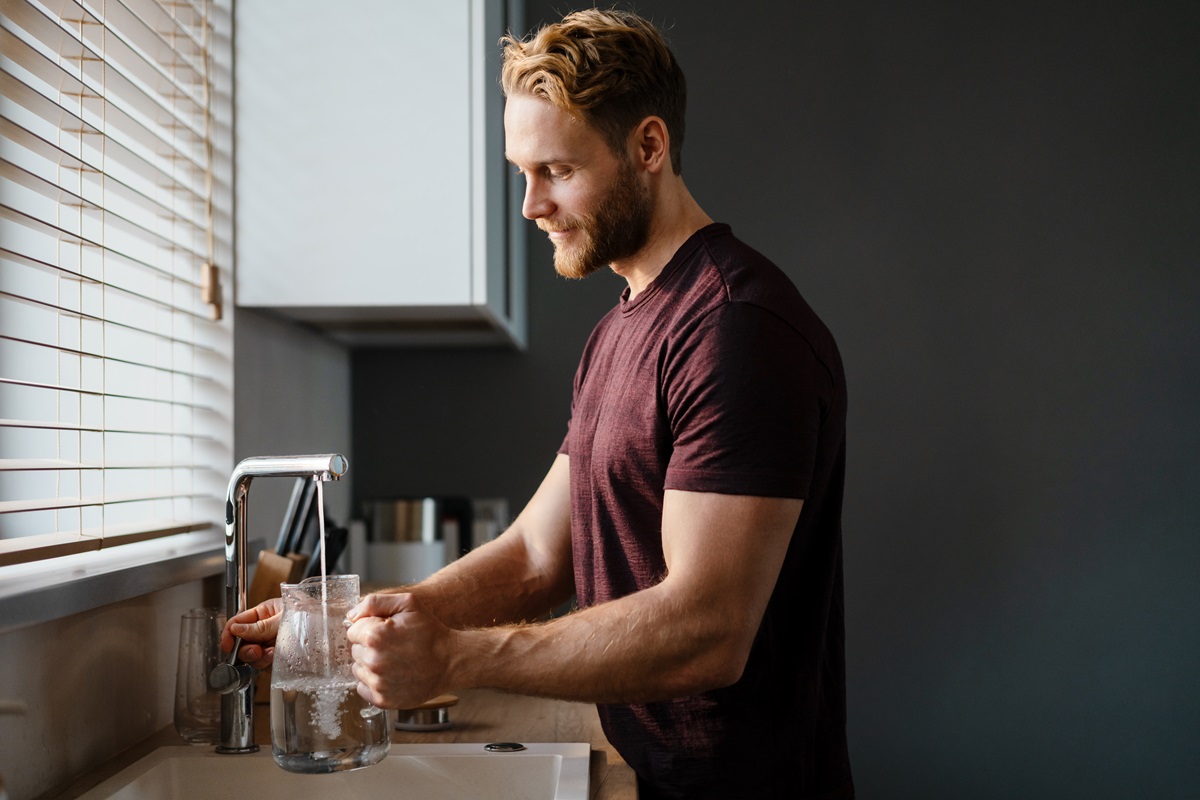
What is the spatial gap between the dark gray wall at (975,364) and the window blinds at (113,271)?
3.34 ft

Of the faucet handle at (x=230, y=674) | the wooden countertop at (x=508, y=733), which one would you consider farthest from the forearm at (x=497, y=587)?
the faucet handle at (x=230, y=674)

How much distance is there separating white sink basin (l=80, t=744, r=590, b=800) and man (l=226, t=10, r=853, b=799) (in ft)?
0.32

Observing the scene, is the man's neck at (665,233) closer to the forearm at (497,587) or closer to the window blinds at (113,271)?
the forearm at (497,587)

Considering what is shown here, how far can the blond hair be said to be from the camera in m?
1.25

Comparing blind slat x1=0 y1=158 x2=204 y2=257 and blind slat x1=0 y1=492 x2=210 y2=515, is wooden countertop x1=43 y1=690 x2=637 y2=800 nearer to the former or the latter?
blind slat x1=0 y1=492 x2=210 y2=515

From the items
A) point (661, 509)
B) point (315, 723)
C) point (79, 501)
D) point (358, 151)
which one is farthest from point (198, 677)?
point (358, 151)

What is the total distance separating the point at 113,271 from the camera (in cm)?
141

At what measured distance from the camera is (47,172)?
1.32m

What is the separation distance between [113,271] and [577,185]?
2.05ft

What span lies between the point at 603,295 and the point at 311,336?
2.42ft

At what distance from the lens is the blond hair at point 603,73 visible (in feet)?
4.09

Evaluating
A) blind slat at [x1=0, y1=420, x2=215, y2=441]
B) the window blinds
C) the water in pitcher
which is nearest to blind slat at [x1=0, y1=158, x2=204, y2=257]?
the window blinds

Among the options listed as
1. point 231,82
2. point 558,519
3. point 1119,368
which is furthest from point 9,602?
point 1119,368

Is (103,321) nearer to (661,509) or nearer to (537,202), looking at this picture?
(537,202)
